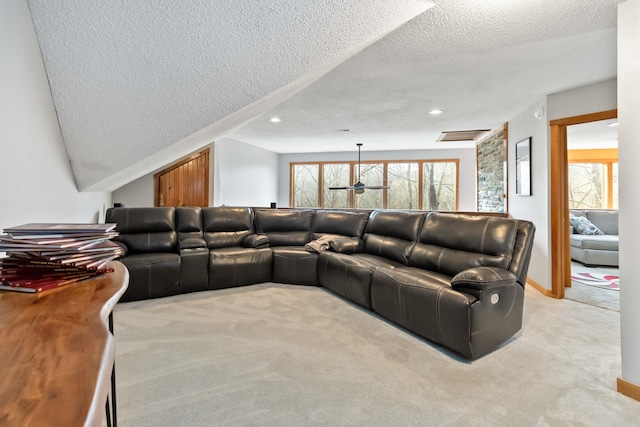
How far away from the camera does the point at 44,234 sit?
0.95 meters

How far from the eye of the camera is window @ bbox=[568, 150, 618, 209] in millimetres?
7105

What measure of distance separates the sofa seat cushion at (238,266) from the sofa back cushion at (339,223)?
0.87m

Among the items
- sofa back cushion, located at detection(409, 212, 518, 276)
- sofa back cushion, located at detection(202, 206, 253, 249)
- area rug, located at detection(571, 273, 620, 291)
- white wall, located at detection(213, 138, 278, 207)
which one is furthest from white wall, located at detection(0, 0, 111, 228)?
area rug, located at detection(571, 273, 620, 291)

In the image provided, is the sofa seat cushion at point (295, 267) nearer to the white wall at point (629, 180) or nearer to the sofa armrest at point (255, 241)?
the sofa armrest at point (255, 241)

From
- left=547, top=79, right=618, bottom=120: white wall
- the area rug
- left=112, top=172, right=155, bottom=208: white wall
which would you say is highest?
left=547, top=79, right=618, bottom=120: white wall

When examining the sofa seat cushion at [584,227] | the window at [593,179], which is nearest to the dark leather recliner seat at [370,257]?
the sofa seat cushion at [584,227]

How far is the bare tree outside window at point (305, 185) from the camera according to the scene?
349 inches

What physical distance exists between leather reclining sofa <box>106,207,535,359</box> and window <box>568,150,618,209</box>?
615 centimetres

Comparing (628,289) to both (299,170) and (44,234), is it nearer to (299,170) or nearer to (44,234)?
(44,234)

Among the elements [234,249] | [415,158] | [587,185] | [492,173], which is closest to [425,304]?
[234,249]

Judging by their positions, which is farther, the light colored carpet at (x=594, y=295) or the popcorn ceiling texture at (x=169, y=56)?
the light colored carpet at (x=594, y=295)

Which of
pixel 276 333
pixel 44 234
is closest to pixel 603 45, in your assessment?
pixel 276 333

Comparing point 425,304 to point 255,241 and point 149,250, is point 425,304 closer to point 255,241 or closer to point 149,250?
point 255,241

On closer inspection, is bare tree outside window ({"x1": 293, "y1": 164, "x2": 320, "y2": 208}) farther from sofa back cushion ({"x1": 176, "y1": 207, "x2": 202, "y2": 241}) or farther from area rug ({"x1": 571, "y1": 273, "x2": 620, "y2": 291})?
area rug ({"x1": 571, "y1": 273, "x2": 620, "y2": 291})
